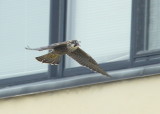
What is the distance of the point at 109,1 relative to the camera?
880 cm

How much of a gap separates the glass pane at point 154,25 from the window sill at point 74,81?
1.12ft

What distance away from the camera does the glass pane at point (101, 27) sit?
8.63 m

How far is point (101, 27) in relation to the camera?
8.84 metres

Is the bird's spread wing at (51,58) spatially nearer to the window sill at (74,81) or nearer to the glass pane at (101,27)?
the window sill at (74,81)

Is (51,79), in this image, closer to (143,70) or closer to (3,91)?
(3,91)

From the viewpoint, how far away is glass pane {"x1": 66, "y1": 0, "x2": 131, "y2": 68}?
863 cm

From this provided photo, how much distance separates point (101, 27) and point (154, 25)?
582mm

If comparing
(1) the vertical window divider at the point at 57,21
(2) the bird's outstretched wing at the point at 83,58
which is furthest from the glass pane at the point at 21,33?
(2) the bird's outstretched wing at the point at 83,58

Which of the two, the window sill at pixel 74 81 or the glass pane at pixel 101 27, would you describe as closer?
the window sill at pixel 74 81

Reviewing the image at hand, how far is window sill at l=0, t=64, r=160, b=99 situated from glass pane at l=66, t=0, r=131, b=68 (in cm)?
33

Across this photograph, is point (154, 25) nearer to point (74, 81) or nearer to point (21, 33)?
point (74, 81)

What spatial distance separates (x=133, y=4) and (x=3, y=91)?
1.37 m

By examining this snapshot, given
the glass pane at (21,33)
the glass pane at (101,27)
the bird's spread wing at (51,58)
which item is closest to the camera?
the bird's spread wing at (51,58)

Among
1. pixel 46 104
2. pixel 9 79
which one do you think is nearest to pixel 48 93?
pixel 46 104
